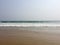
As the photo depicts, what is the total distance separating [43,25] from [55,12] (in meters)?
0.35

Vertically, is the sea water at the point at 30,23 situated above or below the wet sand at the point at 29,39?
below

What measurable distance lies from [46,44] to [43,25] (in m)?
0.96

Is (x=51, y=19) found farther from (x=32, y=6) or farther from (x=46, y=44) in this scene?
(x=46, y=44)

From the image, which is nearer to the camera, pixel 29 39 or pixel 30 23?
pixel 29 39

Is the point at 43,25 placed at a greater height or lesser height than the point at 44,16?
lesser

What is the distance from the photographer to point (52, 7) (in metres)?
1.68

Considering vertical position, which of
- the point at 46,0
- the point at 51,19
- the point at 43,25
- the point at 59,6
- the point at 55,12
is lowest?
the point at 43,25

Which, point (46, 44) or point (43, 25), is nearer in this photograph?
point (46, 44)

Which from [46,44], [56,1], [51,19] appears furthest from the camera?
[51,19]

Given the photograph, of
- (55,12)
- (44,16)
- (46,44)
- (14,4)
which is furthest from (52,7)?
(46,44)

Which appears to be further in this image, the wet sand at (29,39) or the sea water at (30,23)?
the sea water at (30,23)

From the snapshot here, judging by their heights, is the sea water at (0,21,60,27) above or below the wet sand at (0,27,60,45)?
below

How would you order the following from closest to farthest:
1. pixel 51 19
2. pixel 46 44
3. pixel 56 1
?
pixel 46 44, pixel 56 1, pixel 51 19

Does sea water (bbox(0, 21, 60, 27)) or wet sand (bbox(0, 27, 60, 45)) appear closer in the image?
wet sand (bbox(0, 27, 60, 45))
